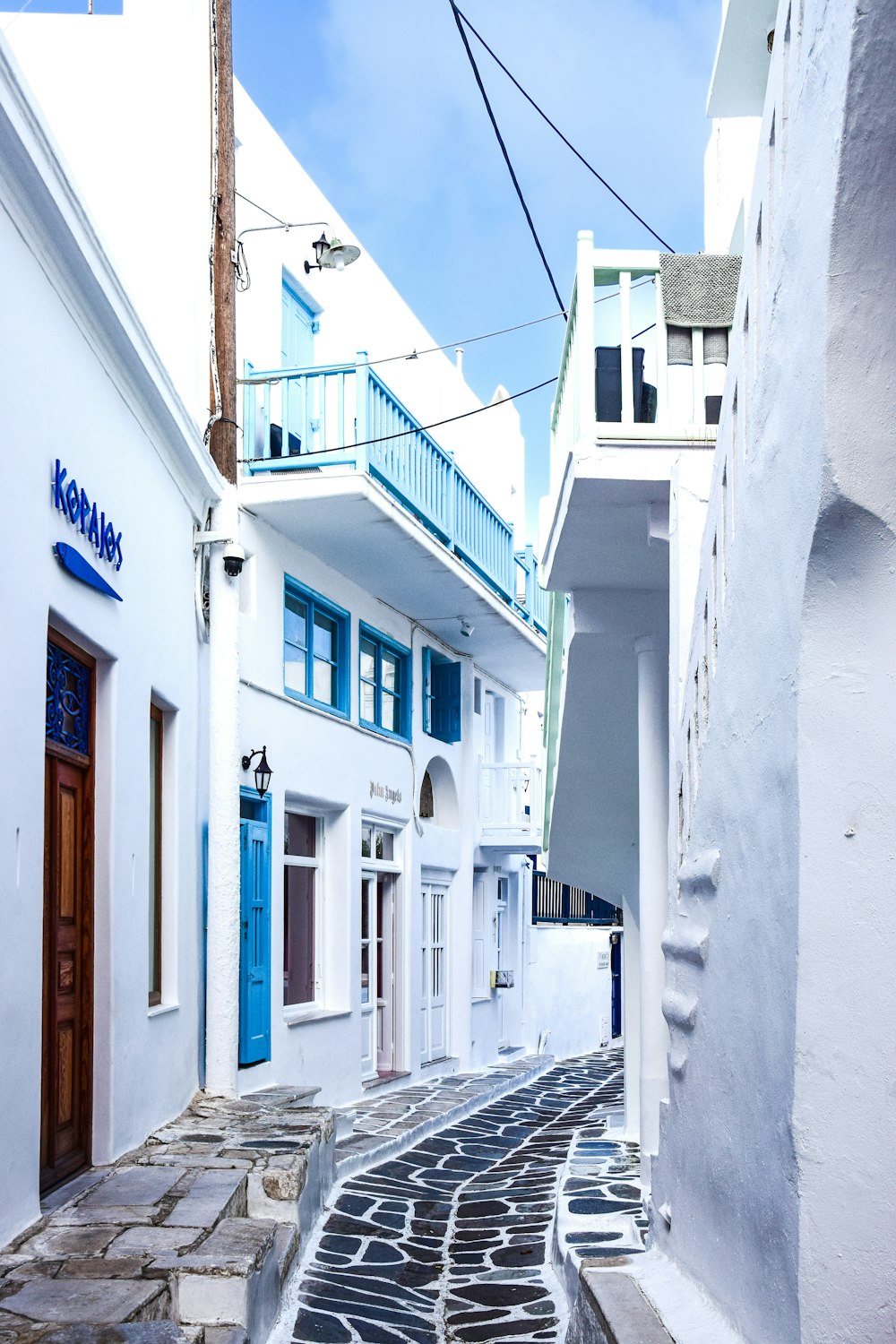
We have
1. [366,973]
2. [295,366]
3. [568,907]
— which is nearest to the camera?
[295,366]

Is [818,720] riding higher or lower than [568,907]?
higher

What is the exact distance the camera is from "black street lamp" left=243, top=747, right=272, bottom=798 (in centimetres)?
1008

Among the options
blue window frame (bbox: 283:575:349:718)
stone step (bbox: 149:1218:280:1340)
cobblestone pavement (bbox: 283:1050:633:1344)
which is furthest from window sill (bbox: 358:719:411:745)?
stone step (bbox: 149:1218:280:1340)

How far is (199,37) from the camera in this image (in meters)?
9.52

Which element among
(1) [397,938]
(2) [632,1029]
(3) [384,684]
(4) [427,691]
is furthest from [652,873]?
(4) [427,691]

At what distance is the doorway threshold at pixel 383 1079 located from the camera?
12.6m

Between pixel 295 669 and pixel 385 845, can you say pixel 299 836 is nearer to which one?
pixel 295 669

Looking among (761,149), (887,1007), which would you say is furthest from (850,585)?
(761,149)

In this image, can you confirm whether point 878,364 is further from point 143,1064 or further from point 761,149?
point 143,1064

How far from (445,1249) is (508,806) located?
1009cm

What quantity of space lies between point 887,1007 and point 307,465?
8.78 m

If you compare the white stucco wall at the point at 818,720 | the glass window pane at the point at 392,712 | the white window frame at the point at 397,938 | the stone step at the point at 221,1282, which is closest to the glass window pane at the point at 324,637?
the glass window pane at the point at 392,712

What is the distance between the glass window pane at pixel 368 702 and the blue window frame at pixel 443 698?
1830 millimetres

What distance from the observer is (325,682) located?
1232 centimetres
